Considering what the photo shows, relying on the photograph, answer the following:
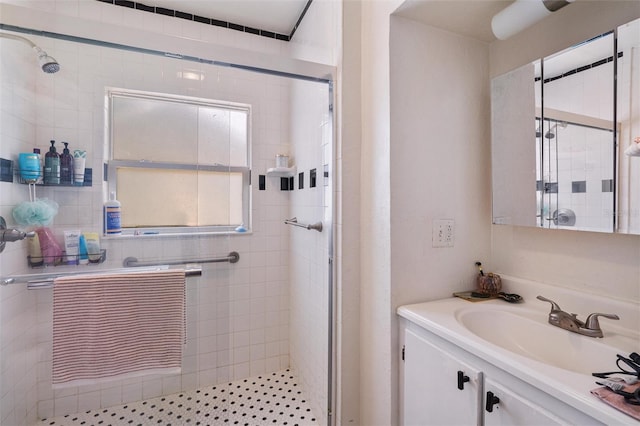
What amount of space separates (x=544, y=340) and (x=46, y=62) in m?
2.16

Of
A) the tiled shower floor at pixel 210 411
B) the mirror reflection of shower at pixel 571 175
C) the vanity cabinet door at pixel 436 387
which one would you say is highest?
the mirror reflection of shower at pixel 571 175

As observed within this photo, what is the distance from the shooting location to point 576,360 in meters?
0.94

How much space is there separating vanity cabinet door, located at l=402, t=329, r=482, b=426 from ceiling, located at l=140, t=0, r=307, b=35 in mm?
2100

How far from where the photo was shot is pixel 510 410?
798 millimetres

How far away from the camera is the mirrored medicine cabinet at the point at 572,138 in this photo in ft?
3.14

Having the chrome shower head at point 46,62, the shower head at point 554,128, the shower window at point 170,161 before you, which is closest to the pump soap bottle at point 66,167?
the shower window at point 170,161

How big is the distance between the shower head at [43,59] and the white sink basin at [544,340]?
1.87m

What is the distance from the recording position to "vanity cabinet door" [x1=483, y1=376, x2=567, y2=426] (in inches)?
28.4

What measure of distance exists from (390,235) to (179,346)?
40.7 inches

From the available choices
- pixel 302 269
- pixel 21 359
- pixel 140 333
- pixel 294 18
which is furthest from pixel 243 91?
pixel 21 359

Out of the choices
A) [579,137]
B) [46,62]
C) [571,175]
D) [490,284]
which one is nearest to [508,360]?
[490,284]

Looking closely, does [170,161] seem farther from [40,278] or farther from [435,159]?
[435,159]

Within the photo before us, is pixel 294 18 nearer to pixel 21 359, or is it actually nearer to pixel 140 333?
pixel 140 333

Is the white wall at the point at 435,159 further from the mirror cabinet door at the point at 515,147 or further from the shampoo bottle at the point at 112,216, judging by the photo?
the shampoo bottle at the point at 112,216
